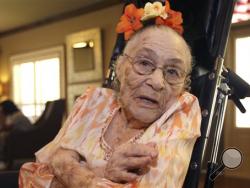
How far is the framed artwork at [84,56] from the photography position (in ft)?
19.2

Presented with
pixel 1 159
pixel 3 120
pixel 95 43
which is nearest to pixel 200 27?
pixel 1 159

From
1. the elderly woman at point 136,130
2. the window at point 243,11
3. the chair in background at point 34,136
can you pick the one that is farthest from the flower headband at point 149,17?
the chair in background at point 34,136

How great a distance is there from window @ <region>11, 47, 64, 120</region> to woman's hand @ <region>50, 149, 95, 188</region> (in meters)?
5.61

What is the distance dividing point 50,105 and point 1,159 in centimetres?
88

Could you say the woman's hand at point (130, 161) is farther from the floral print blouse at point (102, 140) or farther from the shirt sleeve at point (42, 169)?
the shirt sleeve at point (42, 169)

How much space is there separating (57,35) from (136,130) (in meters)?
5.91

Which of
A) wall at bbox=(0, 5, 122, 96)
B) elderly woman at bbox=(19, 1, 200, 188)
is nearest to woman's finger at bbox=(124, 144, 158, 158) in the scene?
elderly woman at bbox=(19, 1, 200, 188)

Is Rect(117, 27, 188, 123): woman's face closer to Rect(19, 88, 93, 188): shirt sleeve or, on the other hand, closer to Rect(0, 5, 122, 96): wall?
Rect(19, 88, 93, 188): shirt sleeve

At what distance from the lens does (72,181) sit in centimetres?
96

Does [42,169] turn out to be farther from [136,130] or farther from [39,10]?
[39,10]

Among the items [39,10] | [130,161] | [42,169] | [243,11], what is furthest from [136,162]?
[39,10]

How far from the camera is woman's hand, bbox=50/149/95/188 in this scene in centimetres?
95

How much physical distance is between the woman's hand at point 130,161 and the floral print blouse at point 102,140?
2 cm

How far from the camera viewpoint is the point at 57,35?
22.1 ft
